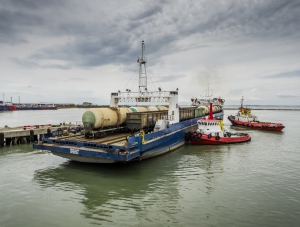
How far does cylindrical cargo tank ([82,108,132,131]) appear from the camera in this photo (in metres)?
16.2

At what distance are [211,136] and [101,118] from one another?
1499 centimetres

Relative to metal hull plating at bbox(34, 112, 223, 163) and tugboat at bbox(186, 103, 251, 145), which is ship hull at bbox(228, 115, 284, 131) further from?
metal hull plating at bbox(34, 112, 223, 163)

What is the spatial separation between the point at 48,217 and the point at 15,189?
4.30 meters

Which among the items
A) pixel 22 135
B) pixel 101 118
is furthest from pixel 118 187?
pixel 22 135

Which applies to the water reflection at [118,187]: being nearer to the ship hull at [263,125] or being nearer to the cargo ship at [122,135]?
the cargo ship at [122,135]

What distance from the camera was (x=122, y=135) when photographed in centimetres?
1872

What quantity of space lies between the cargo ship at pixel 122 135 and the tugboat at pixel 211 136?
4.69ft

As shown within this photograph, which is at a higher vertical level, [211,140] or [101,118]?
[101,118]

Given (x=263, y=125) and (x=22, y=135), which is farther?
(x=263, y=125)

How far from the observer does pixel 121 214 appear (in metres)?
Answer: 9.10

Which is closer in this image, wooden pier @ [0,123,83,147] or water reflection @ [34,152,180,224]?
water reflection @ [34,152,180,224]

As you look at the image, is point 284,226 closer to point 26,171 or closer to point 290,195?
point 290,195

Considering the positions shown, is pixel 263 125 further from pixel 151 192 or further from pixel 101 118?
pixel 151 192

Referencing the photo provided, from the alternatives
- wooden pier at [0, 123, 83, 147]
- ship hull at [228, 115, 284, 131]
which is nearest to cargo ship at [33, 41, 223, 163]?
wooden pier at [0, 123, 83, 147]
